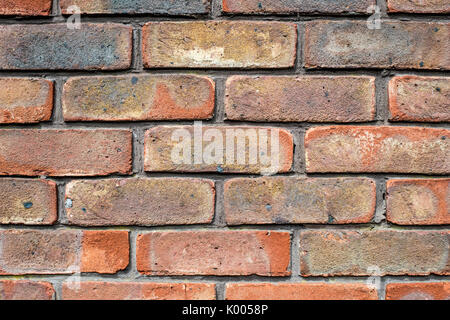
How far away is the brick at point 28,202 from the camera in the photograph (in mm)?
516

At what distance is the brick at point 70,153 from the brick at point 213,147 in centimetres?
5

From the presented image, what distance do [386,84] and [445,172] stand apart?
0.58 ft

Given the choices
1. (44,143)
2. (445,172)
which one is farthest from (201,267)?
(445,172)

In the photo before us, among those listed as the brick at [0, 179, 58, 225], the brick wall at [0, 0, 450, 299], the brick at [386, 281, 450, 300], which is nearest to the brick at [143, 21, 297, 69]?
the brick wall at [0, 0, 450, 299]

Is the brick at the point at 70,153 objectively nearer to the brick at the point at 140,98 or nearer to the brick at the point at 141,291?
the brick at the point at 140,98

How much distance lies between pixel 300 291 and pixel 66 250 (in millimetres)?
408

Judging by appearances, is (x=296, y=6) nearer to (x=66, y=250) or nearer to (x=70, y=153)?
(x=70, y=153)

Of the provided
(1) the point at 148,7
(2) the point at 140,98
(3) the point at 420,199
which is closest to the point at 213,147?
(2) the point at 140,98

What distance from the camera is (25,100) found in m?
0.52

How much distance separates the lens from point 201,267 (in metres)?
0.52

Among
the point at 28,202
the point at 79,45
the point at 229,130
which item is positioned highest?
the point at 79,45

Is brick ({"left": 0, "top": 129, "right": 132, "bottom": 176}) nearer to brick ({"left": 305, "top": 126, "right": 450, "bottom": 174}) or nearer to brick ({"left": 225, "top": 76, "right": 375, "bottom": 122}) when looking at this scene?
brick ({"left": 225, "top": 76, "right": 375, "bottom": 122})

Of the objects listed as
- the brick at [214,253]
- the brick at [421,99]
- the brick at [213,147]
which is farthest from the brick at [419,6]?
the brick at [214,253]
